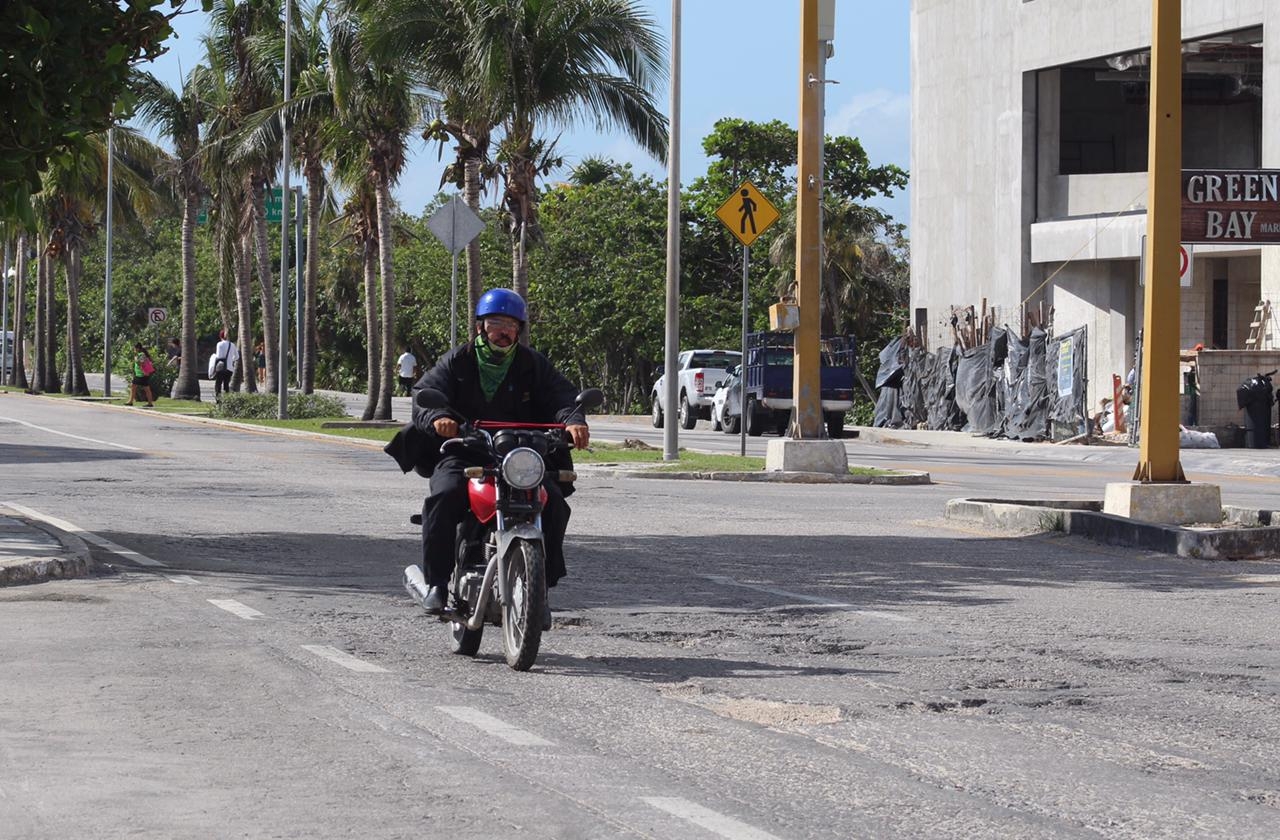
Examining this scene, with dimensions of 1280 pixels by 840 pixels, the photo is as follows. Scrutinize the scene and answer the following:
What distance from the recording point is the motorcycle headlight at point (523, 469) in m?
8.06

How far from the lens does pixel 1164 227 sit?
49.1 ft

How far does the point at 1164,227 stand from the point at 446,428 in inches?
331

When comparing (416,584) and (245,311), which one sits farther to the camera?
(245,311)

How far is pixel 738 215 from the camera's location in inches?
961

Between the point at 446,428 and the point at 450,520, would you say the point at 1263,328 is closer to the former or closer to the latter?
the point at 450,520

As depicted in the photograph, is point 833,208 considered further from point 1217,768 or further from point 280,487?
point 1217,768

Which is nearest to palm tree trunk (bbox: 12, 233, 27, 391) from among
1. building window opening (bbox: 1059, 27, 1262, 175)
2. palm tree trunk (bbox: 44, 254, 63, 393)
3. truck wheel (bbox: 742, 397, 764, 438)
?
palm tree trunk (bbox: 44, 254, 63, 393)

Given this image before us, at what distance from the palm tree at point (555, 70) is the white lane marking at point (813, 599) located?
1707 cm

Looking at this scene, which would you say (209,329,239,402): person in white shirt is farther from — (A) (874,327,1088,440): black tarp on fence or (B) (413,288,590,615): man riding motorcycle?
(B) (413,288,590,615): man riding motorcycle

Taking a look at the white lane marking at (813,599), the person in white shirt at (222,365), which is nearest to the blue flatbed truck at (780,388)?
the person in white shirt at (222,365)

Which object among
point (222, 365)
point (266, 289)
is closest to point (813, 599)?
point (266, 289)

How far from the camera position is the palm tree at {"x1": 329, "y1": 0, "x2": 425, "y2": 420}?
112 ft

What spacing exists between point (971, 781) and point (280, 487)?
15.2m

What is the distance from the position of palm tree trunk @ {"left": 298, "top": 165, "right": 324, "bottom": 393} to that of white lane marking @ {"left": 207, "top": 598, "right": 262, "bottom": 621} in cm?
3727
